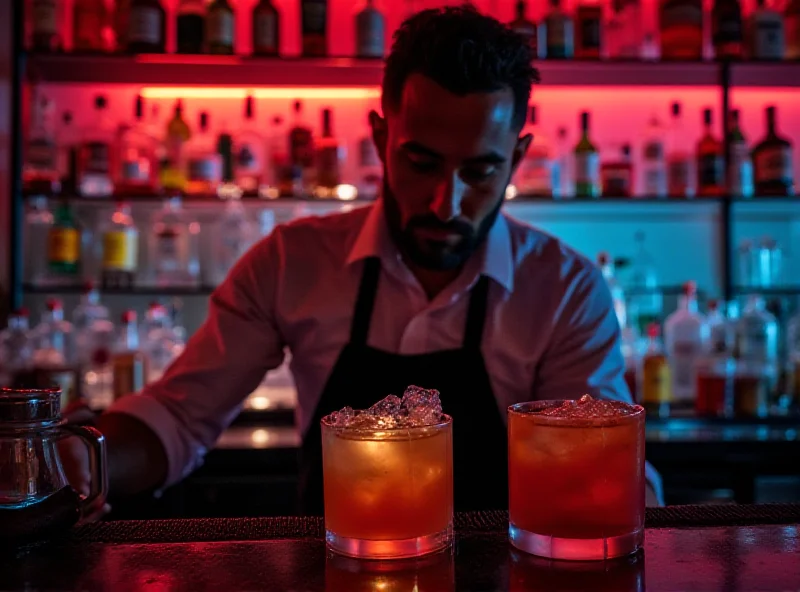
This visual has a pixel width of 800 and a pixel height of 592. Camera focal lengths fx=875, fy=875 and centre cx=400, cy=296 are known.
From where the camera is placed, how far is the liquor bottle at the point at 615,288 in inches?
116

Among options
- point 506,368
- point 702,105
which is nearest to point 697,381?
point 702,105

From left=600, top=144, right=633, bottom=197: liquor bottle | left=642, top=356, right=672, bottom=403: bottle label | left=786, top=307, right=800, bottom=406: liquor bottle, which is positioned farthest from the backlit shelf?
left=642, top=356, right=672, bottom=403: bottle label

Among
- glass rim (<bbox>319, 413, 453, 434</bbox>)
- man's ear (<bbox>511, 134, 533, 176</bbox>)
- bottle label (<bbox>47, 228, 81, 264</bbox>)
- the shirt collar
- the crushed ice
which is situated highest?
man's ear (<bbox>511, 134, 533, 176</bbox>)

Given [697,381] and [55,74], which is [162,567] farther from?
[55,74]

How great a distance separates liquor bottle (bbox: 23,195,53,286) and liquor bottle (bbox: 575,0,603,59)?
1.96 m

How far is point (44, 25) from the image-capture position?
2928 mm

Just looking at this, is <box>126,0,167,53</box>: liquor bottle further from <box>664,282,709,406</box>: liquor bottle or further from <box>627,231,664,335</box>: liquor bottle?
<box>664,282,709,406</box>: liquor bottle

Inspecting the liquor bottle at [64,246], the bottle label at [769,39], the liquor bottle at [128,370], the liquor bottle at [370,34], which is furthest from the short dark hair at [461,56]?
the bottle label at [769,39]

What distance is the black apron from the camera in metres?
1.58

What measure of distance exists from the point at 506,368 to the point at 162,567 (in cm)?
97

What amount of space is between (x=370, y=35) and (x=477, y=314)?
1650 mm

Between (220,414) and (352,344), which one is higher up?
(352,344)

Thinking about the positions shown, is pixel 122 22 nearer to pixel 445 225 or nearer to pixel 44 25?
pixel 44 25

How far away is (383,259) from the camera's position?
1.65m
